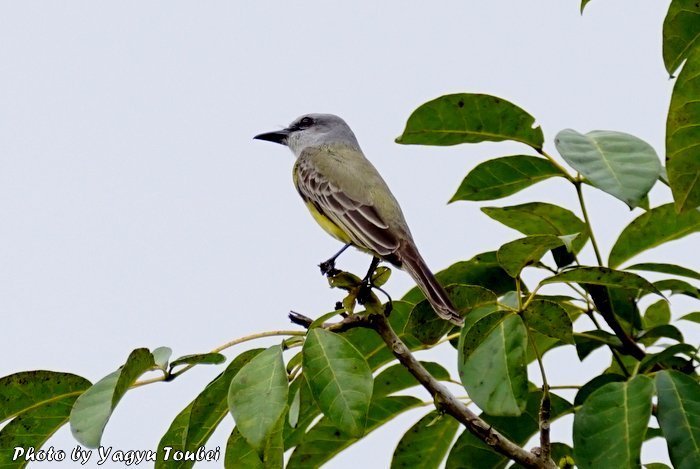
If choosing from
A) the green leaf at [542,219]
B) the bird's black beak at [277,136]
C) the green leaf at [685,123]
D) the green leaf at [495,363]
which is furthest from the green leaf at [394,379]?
the bird's black beak at [277,136]

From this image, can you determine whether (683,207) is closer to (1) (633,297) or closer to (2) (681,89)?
(2) (681,89)

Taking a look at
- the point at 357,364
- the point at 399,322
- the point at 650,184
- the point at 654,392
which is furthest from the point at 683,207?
→ the point at 399,322

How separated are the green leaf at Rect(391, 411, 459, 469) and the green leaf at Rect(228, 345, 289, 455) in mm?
966

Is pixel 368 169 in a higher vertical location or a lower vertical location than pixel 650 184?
higher

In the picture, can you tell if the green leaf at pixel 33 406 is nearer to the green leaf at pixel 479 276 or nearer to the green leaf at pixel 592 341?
the green leaf at pixel 479 276

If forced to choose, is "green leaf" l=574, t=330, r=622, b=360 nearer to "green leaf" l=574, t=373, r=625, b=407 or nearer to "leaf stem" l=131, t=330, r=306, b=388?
"green leaf" l=574, t=373, r=625, b=407

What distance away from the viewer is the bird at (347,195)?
16.8 feet

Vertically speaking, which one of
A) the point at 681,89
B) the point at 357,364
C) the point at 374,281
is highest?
the point at 681,89

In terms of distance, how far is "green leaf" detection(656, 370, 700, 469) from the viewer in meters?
2.72

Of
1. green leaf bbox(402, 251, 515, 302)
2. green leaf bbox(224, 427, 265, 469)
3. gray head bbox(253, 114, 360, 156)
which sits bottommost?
green leaf bbox(224, 427, 265, 469)

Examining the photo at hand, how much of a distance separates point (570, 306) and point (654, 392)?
35.7 inches

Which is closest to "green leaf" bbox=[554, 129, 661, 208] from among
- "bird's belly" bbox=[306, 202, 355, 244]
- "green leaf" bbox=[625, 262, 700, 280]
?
"green leaf" bbox=[625, 262, 700, 280]

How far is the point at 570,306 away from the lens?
3.66 m

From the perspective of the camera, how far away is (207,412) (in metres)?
3.01
